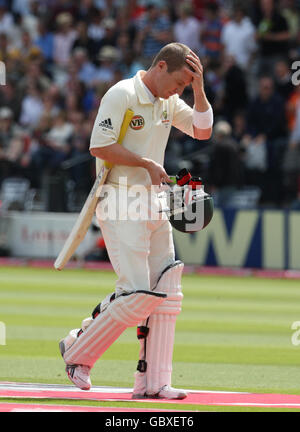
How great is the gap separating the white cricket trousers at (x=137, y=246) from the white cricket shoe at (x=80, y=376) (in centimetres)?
67

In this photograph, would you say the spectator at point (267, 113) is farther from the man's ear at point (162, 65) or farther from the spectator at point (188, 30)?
the man's ear at point (162, 65)

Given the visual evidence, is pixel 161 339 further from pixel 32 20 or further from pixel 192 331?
pixel 32 20

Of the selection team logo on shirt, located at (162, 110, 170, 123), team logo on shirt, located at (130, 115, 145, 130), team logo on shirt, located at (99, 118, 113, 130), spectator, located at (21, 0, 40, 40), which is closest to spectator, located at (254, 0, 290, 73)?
spectator, located at (21, 0, 40, 40)

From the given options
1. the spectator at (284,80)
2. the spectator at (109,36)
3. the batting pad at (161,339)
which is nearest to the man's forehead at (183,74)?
the batting pad at (161,339)

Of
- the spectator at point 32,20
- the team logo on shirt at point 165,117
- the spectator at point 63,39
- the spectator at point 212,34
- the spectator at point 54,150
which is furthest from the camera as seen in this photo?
the spectator at point 32,20

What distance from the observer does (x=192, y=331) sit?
12.2m

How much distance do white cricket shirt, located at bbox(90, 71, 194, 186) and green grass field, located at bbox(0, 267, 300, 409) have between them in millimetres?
1746

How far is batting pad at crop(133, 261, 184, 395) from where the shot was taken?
7562 millimetres

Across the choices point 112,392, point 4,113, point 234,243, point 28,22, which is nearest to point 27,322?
point 112,392

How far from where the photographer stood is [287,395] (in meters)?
7.69

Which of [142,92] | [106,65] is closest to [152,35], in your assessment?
[106,65]

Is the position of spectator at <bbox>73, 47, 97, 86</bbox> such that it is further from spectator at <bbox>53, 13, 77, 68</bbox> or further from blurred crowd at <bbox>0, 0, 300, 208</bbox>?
spectator at <bbox>53, 13, 77, 68</bbox>

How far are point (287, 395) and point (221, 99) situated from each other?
1440 centimetres

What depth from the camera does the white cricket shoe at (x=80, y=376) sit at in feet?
25.0
